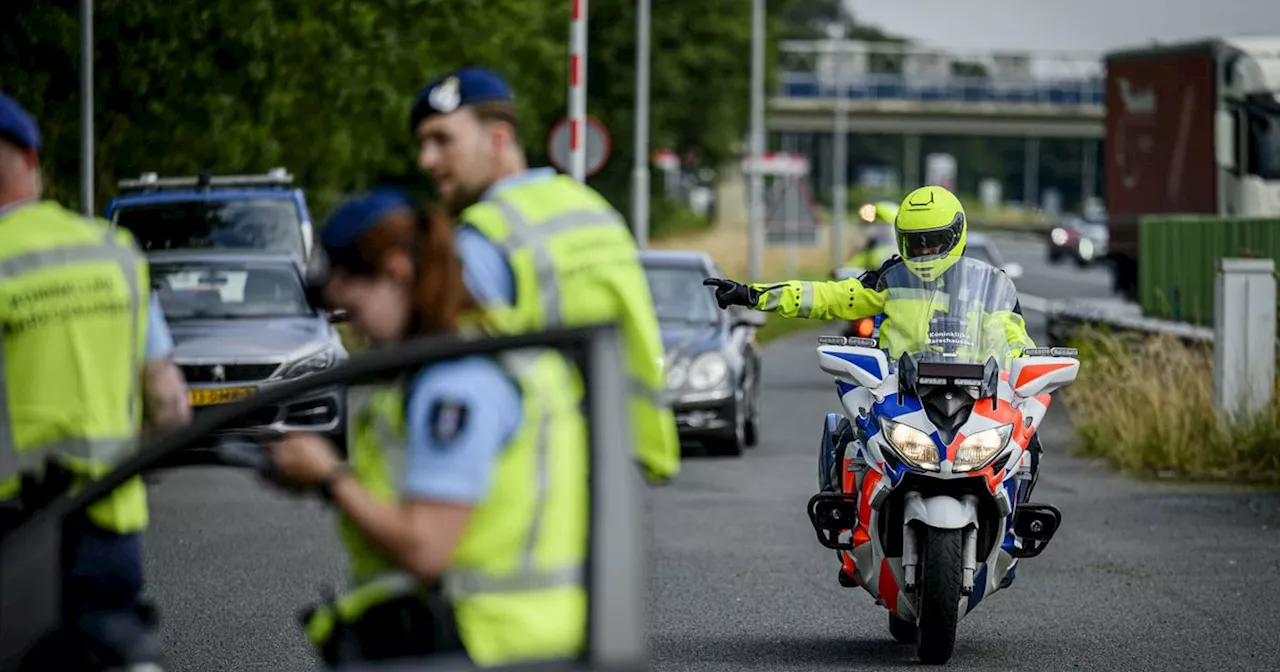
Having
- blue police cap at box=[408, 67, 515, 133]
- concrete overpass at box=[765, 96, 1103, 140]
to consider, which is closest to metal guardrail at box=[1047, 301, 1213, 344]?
blue police cap at box=[408, 67, 515, 133]

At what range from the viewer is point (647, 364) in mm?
4445

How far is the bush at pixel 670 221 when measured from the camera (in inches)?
2514

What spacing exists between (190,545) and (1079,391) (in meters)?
8.27

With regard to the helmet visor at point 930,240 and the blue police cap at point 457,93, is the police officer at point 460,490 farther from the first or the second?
the helmet visor at point 930,240

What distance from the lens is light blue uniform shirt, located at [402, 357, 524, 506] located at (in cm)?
387

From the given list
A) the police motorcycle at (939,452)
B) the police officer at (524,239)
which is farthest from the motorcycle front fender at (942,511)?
the police officer at (524,239)

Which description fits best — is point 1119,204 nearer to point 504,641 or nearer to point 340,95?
point 340,95

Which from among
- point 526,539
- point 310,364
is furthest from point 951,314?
point 310,364

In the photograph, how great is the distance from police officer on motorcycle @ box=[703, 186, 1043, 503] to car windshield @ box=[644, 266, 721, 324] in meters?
9.12

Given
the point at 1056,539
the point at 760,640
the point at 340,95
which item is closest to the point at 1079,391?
the point at 1056,539

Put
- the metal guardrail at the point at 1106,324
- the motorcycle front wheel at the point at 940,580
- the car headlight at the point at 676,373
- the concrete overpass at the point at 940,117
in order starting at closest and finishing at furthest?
the motorcycle front wheel at the point at 940,580 → the car headlight at the point at 676,373 → the metal guardrail at the point at 1106,324 → the concrete overpass at the point at 940,117

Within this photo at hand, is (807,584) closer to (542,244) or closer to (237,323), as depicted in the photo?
(542,244)

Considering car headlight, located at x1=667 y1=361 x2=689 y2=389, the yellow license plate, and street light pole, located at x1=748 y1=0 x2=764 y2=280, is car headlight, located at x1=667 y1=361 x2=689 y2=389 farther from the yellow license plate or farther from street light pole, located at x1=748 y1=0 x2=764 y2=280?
street light pole, located at x1=748 y1=0 x2=764 y2=280

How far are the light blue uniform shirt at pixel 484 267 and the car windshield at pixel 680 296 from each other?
13345 millimetres
